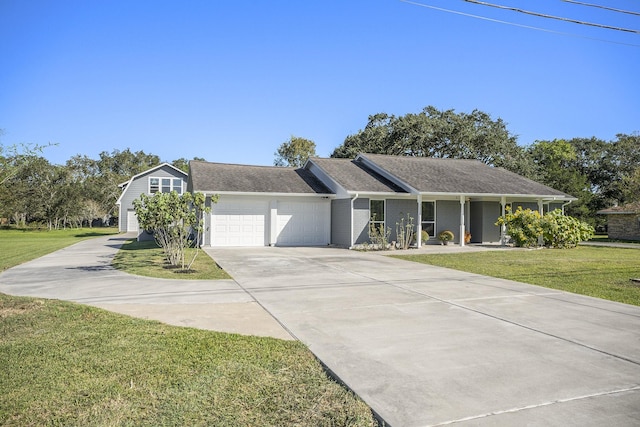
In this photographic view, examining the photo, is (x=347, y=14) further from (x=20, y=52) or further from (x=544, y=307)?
(x=20, y=52)

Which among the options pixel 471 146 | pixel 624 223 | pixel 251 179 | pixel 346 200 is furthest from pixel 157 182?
pixel 624 223

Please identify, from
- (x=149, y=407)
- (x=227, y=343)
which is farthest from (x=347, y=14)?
(x=149, y=407)

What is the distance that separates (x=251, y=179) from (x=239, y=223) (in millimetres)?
2515

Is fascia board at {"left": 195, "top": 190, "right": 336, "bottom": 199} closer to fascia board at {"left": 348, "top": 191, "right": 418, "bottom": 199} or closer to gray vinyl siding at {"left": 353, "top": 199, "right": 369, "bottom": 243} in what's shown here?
gray vinyl siding at {"left": 353, "top": 199, "right": 369, "bottom": 243}

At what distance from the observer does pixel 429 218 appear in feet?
65.3

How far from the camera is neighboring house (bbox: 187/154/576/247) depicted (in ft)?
60.0

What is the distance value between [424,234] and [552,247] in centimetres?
618

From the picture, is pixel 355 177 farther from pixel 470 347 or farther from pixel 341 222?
pixel 470 347

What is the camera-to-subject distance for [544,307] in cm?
686

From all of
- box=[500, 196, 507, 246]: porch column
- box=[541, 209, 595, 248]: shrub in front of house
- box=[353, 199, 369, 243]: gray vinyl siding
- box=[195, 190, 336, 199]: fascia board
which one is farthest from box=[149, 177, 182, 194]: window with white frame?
box=[541, 209, 595, 248]: shrub in front of house

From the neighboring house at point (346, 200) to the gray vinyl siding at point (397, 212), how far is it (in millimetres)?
46

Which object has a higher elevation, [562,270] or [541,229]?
[541,229]

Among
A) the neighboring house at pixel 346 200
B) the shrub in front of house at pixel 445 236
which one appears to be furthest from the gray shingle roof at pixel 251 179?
the shrub in front of house at pixel 445 236

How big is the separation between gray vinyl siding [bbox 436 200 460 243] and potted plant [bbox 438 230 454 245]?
290 millimetres
